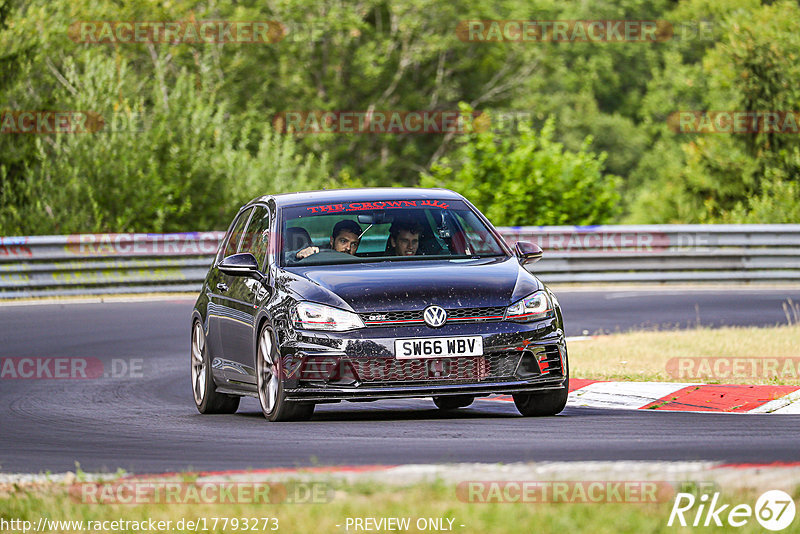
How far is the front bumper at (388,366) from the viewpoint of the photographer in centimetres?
929

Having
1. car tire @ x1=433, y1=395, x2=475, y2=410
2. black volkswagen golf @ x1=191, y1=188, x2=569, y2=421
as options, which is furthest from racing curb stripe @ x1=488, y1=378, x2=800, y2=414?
black volkswagen golf @ x1=191, y1=188, x2=569, y2=421

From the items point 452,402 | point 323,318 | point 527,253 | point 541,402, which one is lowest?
point 452,402

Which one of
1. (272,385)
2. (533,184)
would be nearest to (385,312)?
(272,385)

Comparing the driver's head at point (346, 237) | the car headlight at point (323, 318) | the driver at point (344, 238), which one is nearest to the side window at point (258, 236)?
the driver at point (344, 238)

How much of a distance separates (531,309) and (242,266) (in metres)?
Answer: 2.05

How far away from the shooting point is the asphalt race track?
778 cm

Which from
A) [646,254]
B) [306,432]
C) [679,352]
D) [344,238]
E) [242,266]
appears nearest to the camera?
[306,432]

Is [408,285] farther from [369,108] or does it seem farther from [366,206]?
[369,108]

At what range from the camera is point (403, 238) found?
10.5 meters

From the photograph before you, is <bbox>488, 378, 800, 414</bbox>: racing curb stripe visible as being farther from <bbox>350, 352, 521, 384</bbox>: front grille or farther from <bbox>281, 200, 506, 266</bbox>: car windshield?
<bbox>350, 352, 521, 384</bbox>: front grille

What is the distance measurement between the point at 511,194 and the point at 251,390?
20331 mm

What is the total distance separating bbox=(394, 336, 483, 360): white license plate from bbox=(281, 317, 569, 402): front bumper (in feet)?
0.09

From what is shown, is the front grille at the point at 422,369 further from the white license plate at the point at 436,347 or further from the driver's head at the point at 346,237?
the driver's head at the point at 346,237

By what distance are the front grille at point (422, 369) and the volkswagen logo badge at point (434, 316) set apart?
22 centimetres
